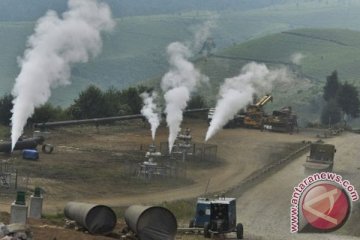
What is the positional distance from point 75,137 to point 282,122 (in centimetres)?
3187

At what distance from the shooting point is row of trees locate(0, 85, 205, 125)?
3706 inches

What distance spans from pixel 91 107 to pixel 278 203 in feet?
173

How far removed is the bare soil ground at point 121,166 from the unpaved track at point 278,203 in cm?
120

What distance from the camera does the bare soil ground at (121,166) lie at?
179 ft

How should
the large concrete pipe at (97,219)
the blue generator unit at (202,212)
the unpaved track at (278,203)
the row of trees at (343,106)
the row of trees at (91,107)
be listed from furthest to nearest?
the row of trees at (343,106)
the row of trees at (91,107)
the unpaved track at (278,203)
the blue generator unit at (202,212)
the large concrete pipe at (97,219)

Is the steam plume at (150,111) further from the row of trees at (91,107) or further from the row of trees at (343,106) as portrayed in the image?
the row of trees at (343,106)

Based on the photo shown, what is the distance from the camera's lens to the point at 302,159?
7662cm

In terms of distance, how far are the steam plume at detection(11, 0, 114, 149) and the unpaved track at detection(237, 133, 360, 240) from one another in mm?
21962

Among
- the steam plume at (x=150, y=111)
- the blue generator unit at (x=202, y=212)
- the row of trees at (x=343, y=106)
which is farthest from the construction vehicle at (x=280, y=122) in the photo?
the blue generator unit at (x=202, y=212)

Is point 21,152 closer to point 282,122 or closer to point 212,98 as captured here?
point 282,122

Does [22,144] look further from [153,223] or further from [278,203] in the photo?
[153,223]

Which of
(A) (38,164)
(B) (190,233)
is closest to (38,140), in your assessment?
(A) (38,164)

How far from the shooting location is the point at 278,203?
189ft

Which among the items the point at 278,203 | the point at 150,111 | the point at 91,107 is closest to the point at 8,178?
the point at 278,203
